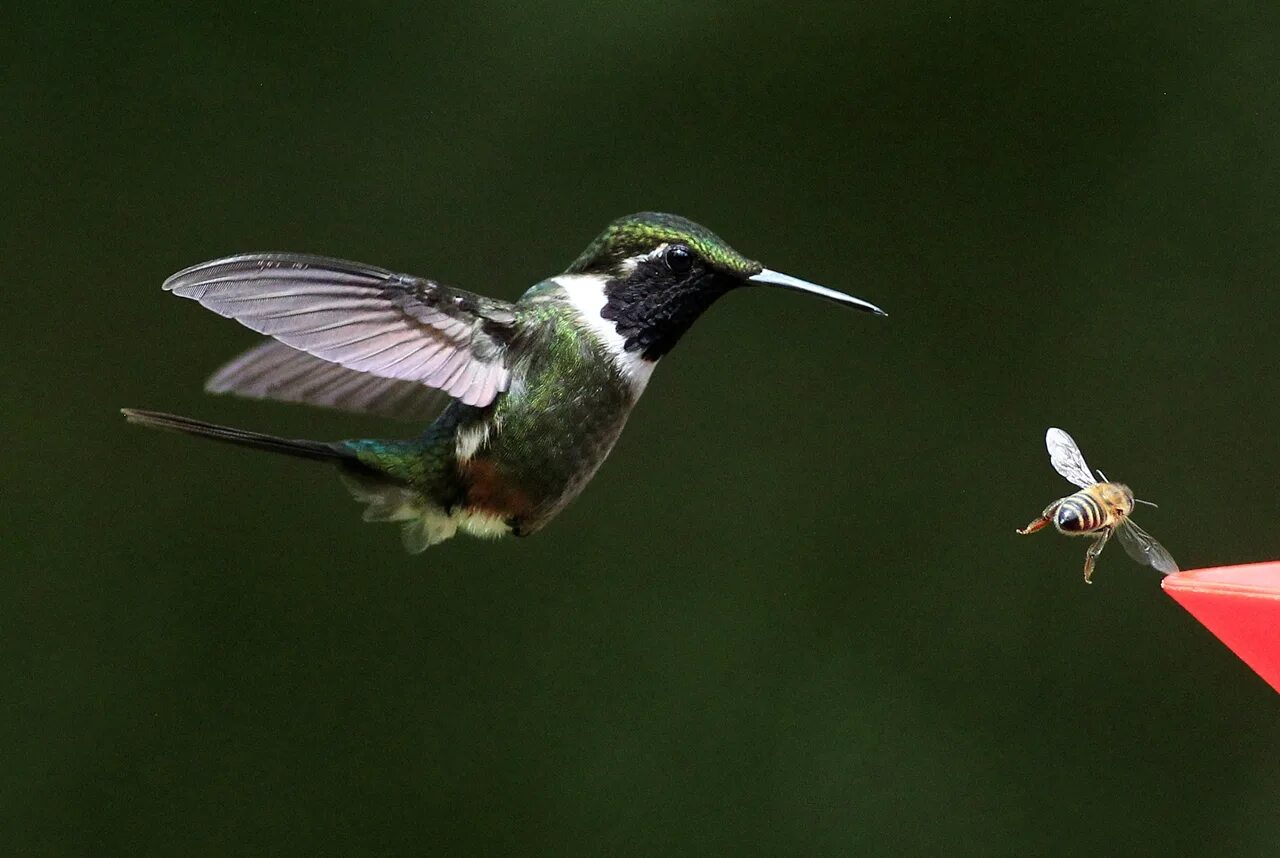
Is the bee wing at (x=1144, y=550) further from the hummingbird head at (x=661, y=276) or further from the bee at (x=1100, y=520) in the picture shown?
the hummingbird head at (x=661, y=276)

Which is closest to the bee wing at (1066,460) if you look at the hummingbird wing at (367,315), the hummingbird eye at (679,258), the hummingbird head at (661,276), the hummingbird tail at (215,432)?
the hummingbird head at (661,276)

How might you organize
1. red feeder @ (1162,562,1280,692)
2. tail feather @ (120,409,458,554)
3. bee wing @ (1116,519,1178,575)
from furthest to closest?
tail feather @ (120,409,458,554), bee wing @ (1116,519,1178,575), red feeder @ (1162,562,1280,692)

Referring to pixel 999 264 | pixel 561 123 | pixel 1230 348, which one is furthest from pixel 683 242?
pixel 1230 348

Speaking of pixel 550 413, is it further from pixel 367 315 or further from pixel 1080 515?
pixel 1080 515

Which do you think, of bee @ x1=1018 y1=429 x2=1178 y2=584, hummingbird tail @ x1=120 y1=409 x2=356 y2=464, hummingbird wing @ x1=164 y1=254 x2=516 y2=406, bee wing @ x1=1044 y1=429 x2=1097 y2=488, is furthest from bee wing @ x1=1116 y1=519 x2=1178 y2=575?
hummingbird tail @ x1=120 y1=409 x2=356 y2=464

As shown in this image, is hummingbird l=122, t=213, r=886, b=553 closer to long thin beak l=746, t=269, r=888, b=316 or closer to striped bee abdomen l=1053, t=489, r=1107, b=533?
long thin beak l=746, t=269, r=888, b=316

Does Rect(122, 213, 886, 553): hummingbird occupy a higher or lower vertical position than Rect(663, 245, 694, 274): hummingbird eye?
lower

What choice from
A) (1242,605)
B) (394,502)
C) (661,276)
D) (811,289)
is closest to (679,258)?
(661,276)

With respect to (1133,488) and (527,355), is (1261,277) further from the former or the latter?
(527,355)

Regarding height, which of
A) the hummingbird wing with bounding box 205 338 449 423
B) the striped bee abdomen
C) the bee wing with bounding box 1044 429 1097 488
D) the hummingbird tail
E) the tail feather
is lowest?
the tail feather
